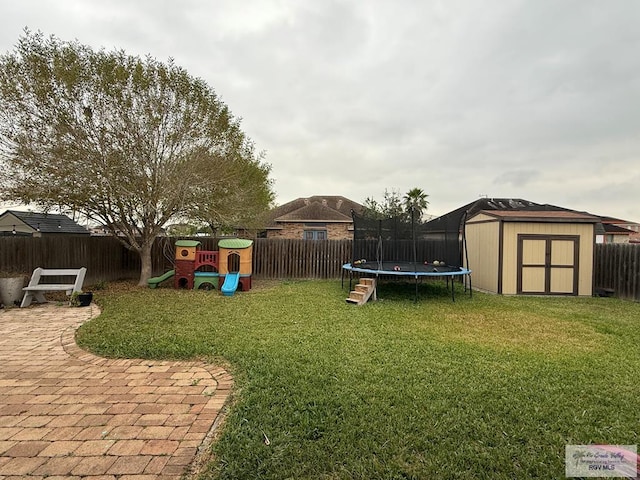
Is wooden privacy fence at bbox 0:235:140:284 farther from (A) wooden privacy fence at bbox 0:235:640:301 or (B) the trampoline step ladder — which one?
(B) the trampoline step ladder

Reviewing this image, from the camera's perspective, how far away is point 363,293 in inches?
282

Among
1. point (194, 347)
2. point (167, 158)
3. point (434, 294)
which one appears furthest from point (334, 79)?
point (194, 347)

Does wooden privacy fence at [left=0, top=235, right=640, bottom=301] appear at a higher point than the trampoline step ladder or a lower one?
higher

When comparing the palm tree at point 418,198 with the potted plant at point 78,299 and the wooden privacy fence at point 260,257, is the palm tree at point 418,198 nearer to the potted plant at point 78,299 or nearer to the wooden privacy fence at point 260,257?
the wooden privacy fence at point 260,257

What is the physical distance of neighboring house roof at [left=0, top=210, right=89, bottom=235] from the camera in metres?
22.3

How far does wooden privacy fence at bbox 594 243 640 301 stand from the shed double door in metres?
0.93

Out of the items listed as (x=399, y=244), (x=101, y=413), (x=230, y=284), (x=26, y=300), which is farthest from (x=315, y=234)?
(x=101, y=413)

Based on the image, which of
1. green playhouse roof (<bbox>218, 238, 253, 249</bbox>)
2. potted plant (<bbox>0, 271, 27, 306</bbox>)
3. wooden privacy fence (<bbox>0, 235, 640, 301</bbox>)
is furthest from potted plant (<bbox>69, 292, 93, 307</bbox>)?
wooden privacy fence (<bbox>0, 235, 640, 301</bbox>)

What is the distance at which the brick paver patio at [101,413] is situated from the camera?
1879mm

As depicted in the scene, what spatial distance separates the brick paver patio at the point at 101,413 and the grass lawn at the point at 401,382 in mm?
245

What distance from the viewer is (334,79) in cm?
961

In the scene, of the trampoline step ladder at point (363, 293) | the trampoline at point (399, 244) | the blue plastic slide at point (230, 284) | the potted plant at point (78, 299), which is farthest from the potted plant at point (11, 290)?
the trampoline at point (399, 244)

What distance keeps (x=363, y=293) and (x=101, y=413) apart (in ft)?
17.8

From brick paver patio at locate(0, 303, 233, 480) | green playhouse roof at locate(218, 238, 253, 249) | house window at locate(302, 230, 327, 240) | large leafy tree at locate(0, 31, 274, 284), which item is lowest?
brick paver patio at locate(0, 303, 233, 480)
